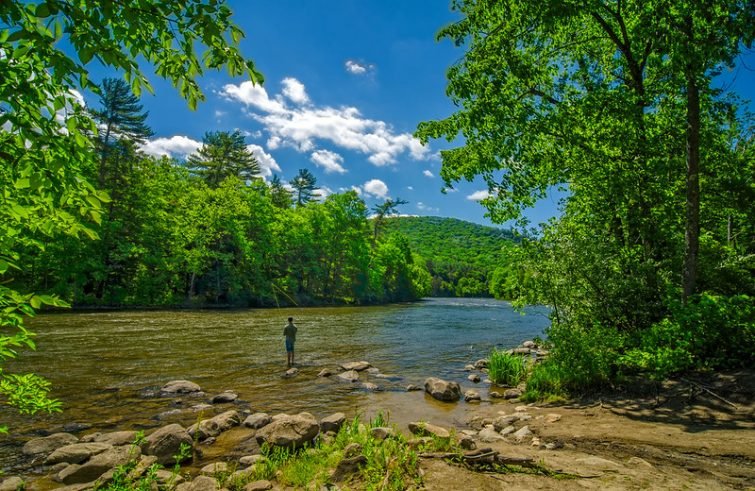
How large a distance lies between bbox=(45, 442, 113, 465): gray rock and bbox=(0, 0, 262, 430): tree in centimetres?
495

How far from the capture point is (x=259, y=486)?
560 cm

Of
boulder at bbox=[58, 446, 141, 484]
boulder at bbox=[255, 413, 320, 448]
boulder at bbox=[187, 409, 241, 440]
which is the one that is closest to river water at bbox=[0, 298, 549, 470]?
boulder at bbox=[187, 409, 241, 440]

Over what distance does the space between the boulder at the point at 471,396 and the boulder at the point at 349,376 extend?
4147mm

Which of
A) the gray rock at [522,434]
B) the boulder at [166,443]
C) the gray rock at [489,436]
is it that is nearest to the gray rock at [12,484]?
the boulder at [166,443]

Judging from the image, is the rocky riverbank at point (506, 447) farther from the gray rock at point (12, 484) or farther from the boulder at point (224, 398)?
the boulder at point (224, 398)

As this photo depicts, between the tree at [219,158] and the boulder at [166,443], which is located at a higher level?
the tree at [219,158]

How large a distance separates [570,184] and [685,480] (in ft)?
31.1

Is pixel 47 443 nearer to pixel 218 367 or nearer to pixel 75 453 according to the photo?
pixel 75 453

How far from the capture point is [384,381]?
14500 mm

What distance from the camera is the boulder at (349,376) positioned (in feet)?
47.5

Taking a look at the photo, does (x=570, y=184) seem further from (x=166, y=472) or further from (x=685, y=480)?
(x=166, y=472)

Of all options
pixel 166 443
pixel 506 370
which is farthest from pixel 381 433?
pixel 506 370

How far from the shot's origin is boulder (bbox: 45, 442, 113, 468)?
23.3ft

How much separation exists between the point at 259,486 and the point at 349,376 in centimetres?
926
